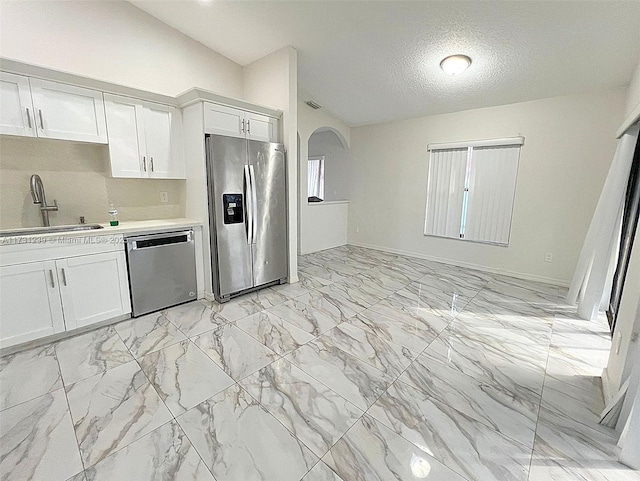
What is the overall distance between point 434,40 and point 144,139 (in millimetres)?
3095

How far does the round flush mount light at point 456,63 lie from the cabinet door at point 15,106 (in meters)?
3.84

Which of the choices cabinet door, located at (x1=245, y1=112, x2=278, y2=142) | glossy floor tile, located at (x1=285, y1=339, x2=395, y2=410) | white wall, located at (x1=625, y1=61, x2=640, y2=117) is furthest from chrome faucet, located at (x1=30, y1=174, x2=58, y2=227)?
white wall, located at (x1=625, y1=61, x2=640, y2=117)

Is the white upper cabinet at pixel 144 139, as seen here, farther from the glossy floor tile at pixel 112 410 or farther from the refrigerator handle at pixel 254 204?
the glossy floor tile at pixel 112 410

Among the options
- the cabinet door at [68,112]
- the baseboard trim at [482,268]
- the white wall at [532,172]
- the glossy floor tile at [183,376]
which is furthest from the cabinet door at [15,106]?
the baseboard trim at [482,268]

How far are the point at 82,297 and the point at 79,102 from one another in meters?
1.68

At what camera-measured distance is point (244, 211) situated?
10.2 ft

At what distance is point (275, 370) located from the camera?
199cm

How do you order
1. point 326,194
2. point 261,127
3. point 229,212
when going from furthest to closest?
1. point 326,194
2. point 261,127
3. point 229,212

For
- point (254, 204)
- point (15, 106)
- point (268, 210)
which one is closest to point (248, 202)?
point (254, 204)

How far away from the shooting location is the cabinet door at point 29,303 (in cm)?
205

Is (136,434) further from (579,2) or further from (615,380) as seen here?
(579,2)

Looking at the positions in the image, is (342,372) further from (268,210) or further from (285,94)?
(285,94)

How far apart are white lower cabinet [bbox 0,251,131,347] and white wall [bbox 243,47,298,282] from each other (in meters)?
1.88

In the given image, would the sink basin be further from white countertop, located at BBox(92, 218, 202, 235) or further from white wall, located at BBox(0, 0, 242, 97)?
white wall, located at BBox(0, 0, 242, 97)
